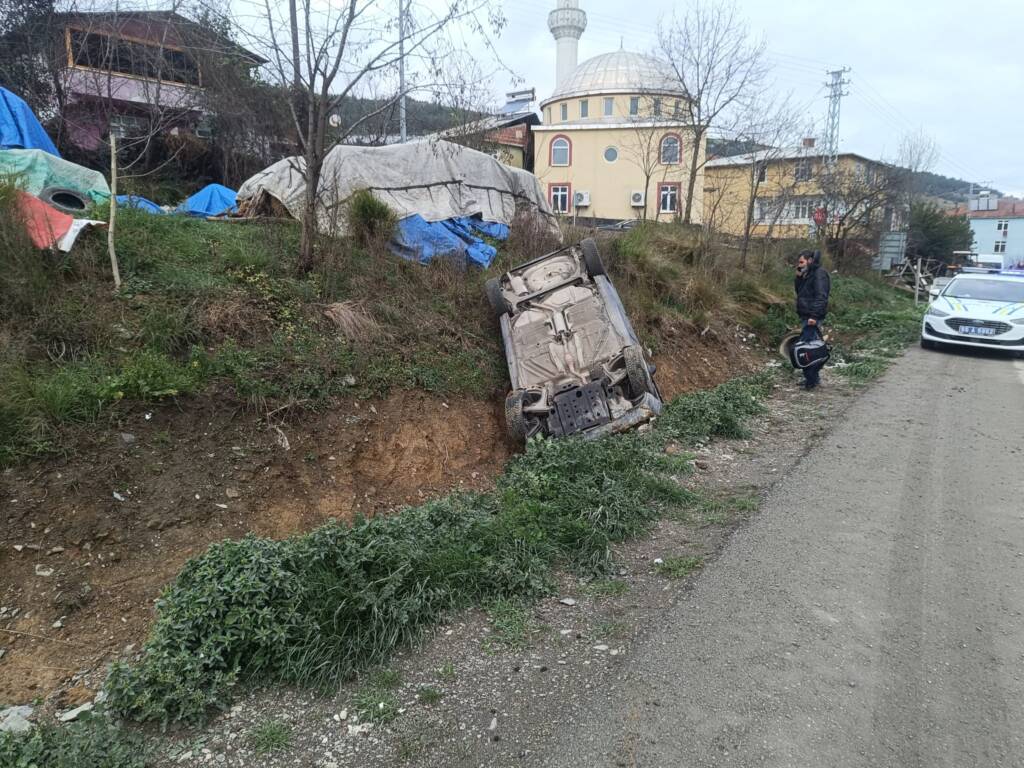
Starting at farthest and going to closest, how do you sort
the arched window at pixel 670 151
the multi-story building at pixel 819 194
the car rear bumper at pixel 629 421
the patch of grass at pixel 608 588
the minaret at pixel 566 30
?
the minaret at pixel 566 30, the arched window at pixel 670 151, the multi-story building at pixel 819 194, the car rear bumper at pixel 629 421, the patch of grass at pixel 608 588

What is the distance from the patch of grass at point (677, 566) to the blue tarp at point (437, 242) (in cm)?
624

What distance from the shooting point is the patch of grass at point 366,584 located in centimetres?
280

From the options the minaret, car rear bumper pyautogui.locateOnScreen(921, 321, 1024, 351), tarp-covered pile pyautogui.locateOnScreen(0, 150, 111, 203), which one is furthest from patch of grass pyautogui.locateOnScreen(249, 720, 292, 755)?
the minaret

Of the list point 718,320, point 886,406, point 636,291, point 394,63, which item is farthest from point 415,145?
point 886,406

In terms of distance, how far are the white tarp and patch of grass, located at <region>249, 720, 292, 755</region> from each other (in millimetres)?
7578

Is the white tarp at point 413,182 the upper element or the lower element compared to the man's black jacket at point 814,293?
upper

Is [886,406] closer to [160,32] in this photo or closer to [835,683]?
[835,683]

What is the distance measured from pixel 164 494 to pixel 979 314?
45.4 feet

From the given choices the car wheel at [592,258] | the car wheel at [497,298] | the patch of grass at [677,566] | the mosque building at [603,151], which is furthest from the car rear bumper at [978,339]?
the mosque building at [603,151]

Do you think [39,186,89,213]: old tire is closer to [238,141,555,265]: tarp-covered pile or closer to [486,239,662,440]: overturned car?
[238,141,555,265]: tarp-covered pile

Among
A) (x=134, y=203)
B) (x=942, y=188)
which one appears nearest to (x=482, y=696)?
(x=134, y=203)

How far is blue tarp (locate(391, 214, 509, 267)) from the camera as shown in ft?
29.2

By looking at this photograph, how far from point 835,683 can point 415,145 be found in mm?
10315

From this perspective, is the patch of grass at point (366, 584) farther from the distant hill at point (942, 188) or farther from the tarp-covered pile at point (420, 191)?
the distant hill at point (942, 188)
